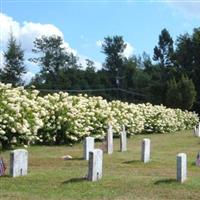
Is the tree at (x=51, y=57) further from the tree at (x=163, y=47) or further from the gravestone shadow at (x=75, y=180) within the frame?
the gravestone shadow at (x=75, y=180)

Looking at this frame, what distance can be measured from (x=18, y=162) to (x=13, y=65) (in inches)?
1746

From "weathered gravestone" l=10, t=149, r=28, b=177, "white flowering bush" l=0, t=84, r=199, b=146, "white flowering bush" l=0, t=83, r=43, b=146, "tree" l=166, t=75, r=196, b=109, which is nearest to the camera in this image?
"weathered gravestone" l=10, t=149, r=28, b=177

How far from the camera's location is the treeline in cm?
5300

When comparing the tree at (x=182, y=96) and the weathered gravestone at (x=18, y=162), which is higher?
the tree at (x=182, y=96)

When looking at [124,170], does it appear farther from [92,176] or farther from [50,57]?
[50,57]

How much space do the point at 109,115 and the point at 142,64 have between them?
74246 mm

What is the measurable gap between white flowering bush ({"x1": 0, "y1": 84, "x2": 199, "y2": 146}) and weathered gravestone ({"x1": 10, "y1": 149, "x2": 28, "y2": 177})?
4.31 metres

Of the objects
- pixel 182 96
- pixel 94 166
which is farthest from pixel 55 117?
pixel 182 96

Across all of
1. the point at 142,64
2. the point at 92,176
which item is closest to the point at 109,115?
the point at 92,176

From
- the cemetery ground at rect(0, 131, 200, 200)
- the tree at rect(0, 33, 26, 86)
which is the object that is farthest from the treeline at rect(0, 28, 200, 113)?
the cemetery ground at rect(0, 131, 200, 200)

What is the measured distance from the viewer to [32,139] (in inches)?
623

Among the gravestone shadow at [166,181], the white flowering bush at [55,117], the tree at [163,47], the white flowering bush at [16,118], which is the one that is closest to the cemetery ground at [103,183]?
the gravestone shadow at [166,181]

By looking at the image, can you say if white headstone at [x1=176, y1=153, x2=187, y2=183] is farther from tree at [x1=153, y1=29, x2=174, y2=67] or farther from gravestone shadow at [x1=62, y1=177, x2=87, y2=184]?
tree at [x1=153, y1=29, x2=174, y2=67]

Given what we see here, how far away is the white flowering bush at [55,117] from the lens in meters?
14.8
